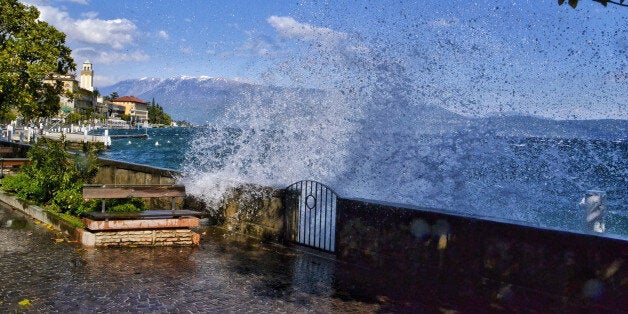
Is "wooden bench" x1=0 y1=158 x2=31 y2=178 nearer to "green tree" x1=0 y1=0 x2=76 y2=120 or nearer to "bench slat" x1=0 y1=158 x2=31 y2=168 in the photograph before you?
"bench slat" x1=0 y1=158 x2=31 y2=168

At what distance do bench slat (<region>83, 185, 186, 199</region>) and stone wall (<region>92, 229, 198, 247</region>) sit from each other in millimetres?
644

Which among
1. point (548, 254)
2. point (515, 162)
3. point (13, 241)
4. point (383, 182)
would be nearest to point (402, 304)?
point (548, 254)

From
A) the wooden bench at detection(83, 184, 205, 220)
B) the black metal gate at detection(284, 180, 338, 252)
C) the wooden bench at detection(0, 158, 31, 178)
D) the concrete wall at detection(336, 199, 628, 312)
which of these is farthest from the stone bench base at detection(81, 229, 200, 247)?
the wooden bench at detection(0, 158, 31, 178)

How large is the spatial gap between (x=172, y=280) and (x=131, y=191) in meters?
2.91

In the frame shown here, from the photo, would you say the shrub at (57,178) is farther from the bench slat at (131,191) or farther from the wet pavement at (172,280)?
the bench slat at (131,191)

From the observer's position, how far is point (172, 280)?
720cm

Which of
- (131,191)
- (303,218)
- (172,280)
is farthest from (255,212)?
(172,280)

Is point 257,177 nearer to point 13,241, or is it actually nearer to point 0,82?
point 13,241

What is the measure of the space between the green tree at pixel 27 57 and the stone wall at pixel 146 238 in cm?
1492

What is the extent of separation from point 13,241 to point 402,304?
22.5 ft

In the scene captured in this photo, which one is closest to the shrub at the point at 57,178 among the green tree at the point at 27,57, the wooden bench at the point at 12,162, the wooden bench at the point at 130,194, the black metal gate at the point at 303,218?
the wooden bench at the point at 130,194

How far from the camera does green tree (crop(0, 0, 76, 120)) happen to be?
21.4 meters

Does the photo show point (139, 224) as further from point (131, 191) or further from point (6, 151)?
point (6, 151)

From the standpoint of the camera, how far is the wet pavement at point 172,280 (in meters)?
6.09
